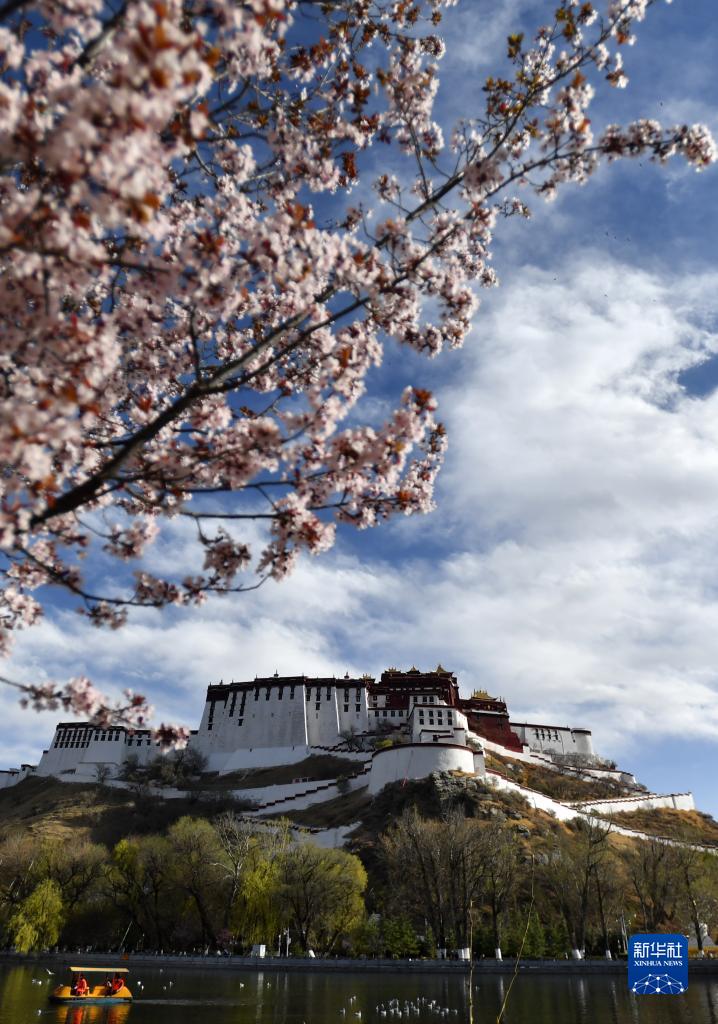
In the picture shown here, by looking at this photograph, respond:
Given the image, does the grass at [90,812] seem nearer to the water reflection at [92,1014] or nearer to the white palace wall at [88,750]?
the white palace wall at [88,750]

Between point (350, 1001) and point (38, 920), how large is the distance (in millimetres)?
28545

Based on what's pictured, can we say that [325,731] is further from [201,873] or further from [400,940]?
Answer: [400,940]

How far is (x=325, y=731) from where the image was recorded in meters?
88.8

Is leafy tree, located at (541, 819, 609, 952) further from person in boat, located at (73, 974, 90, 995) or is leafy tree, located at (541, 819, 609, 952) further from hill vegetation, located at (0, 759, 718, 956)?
person in boat, located at (73, 974, 90, 995)

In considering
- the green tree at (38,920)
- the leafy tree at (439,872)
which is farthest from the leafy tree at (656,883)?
the green tree at (38,920)

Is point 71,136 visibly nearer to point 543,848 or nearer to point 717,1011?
point 717,1011

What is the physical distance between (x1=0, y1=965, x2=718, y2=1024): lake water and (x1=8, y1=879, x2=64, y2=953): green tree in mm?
6219

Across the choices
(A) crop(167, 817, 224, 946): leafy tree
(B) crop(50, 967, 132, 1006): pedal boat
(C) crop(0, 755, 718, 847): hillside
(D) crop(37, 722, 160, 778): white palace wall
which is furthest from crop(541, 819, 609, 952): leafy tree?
(D) crop(37, 722, 160, 778): white palace wall

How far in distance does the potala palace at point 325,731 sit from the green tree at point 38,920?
116 feet

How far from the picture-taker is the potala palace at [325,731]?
84688 mm

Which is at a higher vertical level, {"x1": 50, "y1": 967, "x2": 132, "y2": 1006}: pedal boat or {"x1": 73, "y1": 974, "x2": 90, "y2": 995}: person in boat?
{"x1": 73, "y1": 974, "x2": 90, "y2": 995}: person in boat

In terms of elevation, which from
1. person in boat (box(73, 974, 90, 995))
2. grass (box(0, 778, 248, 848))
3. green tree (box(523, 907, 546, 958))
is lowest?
person in boat (box(73, 974, 90, 995))

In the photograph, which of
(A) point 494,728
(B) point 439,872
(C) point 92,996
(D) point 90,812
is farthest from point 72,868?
(A) point 494,728

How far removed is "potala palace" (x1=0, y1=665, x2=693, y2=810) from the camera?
84688 millimetres
